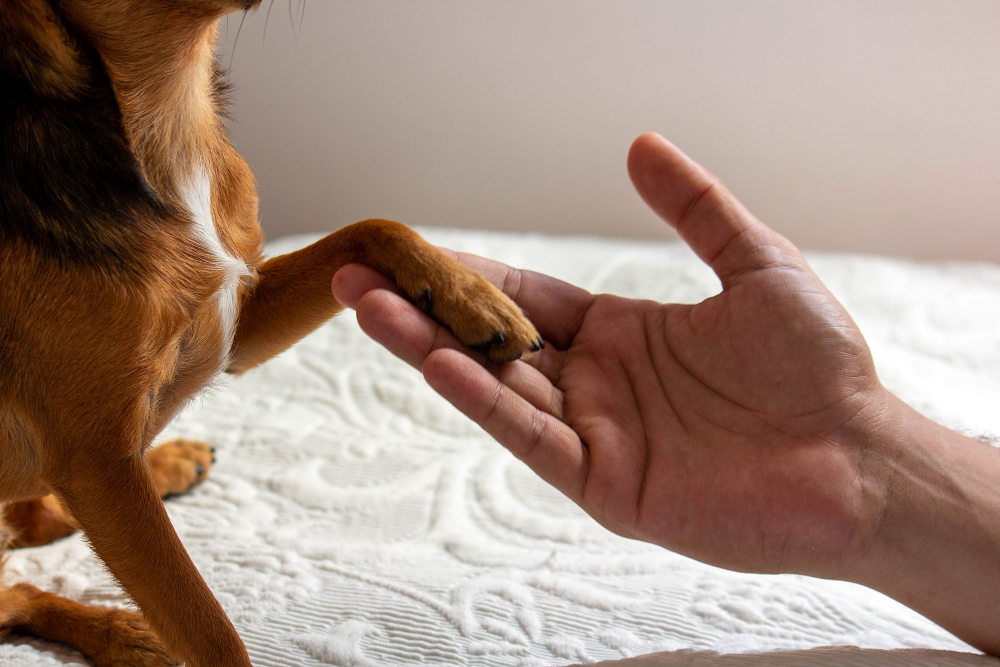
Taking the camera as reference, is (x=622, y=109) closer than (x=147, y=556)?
No

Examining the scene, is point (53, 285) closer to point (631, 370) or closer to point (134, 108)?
point (134, 108)

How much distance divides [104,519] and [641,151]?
3.73ft

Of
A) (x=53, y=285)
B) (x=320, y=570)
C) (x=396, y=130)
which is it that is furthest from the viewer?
(x=396, y=130)

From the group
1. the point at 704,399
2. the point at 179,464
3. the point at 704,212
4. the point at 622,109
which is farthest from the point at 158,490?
the point at 622,109

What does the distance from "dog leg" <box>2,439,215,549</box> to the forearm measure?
1.30 meters

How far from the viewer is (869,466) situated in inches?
47.5

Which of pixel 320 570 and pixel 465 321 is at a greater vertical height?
pixel 465 321

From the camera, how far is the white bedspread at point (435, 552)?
1.25 metres

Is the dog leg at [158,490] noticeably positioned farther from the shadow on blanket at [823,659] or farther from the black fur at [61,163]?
the shadow on blanket at [823,659]

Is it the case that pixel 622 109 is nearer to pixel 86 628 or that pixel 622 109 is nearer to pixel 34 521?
pixel 34 521

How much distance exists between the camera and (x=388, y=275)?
1393 millimetres

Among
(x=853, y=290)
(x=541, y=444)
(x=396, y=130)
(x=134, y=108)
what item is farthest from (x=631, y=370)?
(x=396, y=130)

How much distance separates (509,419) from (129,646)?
758mm

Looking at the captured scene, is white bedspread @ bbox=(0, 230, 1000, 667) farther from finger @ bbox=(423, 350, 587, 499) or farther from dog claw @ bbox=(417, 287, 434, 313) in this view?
dog claw @ bbox=(417, 287, 434, 313)
